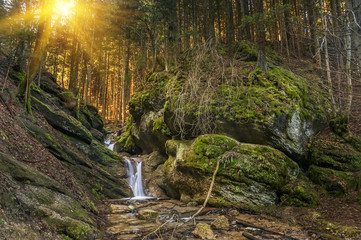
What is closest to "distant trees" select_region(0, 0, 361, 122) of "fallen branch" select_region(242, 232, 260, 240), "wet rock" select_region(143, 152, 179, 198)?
"wet rock" select_region(143, 152, 179, 198)

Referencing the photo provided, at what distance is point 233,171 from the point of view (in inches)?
292

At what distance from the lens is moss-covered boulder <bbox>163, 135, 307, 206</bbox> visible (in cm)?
713

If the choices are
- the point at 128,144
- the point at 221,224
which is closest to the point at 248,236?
the point at 221,224

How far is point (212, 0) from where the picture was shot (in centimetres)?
1709

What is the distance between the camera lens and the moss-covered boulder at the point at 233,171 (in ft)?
23.4

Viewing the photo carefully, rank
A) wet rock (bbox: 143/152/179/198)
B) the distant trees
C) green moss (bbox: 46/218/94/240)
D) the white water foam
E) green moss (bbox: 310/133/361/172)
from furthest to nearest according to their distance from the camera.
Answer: the white water foam → the distant trees → wet rock (bbox: 143/152/179/198) → green moss (bbox: 310/133/361/172) → green moss (bbox: 46/218/94/240)

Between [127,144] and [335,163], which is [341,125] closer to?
[335,163]

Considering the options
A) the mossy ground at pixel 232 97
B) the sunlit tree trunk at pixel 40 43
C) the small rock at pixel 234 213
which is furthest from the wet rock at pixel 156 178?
the sunlit tree trunk at pixel 40 43

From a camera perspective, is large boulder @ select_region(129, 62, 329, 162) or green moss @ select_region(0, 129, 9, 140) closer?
green moss @ select_region(0, 129, 9, 140)

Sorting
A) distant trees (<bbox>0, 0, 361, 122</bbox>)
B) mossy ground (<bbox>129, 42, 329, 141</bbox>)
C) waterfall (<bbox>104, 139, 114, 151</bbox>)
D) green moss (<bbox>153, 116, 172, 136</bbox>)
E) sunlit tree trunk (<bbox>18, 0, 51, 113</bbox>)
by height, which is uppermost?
distant trees (<bbox>0, 0, 361, 122</bbox>)

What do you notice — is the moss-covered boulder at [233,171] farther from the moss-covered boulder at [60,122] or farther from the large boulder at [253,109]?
the moss-covered boulder at [60,122]

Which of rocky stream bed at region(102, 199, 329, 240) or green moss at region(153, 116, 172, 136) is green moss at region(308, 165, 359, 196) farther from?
green moss at region(153, 116, 172, 136)

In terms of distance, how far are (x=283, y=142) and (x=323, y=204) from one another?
2345 mm

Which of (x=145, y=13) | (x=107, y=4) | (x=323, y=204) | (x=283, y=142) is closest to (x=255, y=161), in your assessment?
(x=283, y=142)
